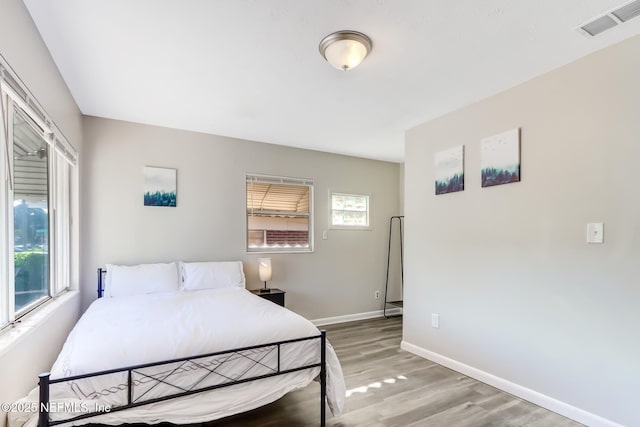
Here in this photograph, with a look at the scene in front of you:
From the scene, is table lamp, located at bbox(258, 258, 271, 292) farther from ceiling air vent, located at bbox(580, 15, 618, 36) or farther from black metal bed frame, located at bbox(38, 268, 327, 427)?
ceiling air vent, located at bbox(580, 15, 618, 36)

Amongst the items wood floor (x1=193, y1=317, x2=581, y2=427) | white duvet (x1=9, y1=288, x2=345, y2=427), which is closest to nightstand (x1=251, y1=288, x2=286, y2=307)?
wood floor (x1=193, y1=317, x2=581, y2=427)

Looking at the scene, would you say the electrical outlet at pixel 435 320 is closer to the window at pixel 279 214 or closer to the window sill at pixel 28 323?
the window at pixel 279 214

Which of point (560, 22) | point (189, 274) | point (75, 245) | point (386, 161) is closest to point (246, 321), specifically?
point (189, 274)

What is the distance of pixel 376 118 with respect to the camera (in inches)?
136

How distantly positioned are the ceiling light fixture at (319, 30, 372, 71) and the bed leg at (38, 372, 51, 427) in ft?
7.26

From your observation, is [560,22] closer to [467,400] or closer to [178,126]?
[467,400]

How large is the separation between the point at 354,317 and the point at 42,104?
4.25 meters

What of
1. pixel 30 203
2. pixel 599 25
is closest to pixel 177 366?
pixel 30 203

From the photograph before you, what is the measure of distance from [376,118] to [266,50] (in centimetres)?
156

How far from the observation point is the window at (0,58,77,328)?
5.58 feet

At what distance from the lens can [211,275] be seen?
3.70m

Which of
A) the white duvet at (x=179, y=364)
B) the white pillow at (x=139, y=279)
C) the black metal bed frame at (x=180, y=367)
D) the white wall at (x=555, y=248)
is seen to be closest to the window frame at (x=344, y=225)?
the white wall at (x=555, y=248)

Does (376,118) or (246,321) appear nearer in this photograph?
(246,321)

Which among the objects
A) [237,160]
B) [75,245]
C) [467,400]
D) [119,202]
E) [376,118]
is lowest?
[467,400]
